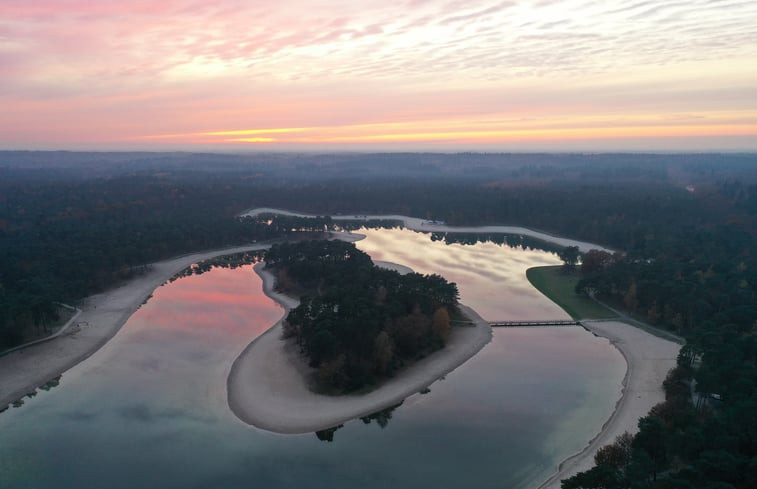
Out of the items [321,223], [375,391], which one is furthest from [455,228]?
[375,391]

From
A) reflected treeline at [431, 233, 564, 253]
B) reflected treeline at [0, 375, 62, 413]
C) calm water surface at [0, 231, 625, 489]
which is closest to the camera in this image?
calm water surface at [0, 231, 625, 489]

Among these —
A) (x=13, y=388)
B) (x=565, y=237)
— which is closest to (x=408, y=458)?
(x=13, y=388)

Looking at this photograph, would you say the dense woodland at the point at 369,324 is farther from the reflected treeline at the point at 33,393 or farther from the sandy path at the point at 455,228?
the sandy path at the point at 455,228

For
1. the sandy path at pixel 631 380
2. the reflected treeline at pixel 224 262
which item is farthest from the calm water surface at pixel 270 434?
the reflected treeline at pixel 224 262

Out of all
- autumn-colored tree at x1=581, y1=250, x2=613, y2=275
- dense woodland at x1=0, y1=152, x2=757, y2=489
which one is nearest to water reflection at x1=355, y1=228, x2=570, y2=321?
autumn-colored tree at x1=581, y1=250, x2=613, y2=275

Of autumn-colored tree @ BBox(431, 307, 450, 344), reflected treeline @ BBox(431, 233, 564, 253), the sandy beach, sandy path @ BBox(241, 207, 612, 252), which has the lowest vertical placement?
reflected treeline @ BBox(431, 233, 564, 253)

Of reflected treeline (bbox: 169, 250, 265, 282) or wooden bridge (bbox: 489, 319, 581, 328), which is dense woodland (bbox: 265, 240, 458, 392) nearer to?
wooden bridge (bbox: 489, 319, 581, 328)

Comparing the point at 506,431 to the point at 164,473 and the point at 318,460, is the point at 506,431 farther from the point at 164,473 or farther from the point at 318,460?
the point at 164,473

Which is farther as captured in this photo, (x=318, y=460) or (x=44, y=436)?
(x=44, y=436)
